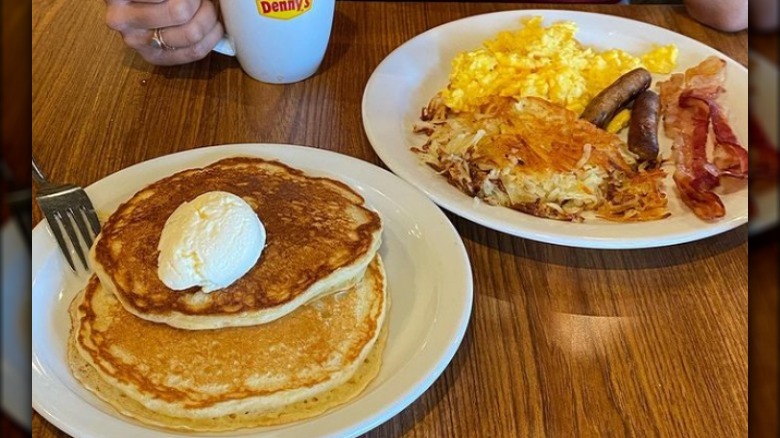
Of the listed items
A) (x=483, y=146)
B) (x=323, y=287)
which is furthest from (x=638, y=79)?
(x=323, y=287)

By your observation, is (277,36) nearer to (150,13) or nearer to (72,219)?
(150,13)

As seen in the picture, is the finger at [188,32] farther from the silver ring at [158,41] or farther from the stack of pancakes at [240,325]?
the stack of pancakes at [240,325]

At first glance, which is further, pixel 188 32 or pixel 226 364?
pixel 188 32

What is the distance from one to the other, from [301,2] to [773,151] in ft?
A: 4.93

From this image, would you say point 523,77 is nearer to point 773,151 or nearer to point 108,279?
point 108,279

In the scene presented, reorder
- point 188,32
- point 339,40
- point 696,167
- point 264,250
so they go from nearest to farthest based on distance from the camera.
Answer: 1. point 264,250
2. point 696,167
3. point 188,32
4. point 339,40

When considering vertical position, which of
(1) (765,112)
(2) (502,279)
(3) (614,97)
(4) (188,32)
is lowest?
(2) (502,279)

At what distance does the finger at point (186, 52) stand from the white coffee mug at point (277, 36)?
2 centimetres

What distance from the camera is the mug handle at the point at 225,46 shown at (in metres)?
1.73

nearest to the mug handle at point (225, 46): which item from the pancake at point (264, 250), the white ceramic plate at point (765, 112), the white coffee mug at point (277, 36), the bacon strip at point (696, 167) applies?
the white coffee mug at point (277, 36)

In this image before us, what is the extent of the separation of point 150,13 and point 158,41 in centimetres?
8

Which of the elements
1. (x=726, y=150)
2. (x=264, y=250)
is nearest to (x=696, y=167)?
(x=726, y=150)

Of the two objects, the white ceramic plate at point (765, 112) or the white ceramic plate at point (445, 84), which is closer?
the white ceramic plate at point (765, 112)

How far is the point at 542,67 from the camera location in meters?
1.73
